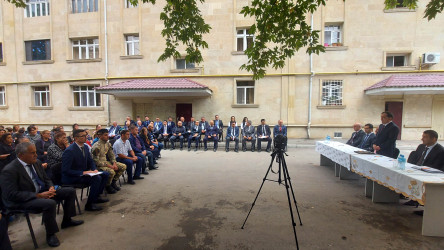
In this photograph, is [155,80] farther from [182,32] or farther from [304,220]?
[304,220]

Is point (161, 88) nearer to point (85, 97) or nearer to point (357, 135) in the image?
point (85, 97)

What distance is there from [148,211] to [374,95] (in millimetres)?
13289

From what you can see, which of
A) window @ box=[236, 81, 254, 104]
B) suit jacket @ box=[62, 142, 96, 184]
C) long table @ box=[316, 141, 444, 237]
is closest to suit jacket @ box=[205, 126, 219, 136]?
window @ box=[236, 81, 254, 104]

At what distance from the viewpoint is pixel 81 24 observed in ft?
47.1

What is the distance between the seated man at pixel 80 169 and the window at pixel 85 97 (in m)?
→ 12.3

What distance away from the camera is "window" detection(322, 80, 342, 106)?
12.5 meters

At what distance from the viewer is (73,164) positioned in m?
3.92

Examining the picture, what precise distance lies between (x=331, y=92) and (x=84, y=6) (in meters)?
17.1

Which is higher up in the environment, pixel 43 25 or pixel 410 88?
pixel 43 25

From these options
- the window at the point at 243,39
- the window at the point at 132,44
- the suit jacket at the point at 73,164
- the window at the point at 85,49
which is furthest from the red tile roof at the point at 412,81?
the window at the point at 85,49

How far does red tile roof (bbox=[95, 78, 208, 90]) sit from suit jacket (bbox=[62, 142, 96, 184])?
8160mm

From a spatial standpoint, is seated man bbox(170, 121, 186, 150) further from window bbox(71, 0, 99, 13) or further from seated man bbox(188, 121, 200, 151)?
window bbox(71, 0, 99, 13)

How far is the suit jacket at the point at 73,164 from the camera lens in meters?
3.81

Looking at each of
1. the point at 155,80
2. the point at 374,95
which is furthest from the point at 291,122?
the point at 155,80
